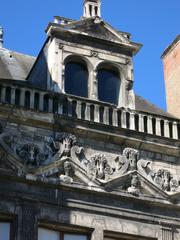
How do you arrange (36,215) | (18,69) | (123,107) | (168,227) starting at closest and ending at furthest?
(36,215), (168,227), (123,107), (18,69)

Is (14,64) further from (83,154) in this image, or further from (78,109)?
(83,154)

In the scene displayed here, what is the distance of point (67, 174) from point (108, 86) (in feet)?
8.83

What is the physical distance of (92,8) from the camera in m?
16.3

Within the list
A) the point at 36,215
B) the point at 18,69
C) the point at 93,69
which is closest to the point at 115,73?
the point at 93,69

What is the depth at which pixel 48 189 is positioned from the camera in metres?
12.9

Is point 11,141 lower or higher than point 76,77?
lower

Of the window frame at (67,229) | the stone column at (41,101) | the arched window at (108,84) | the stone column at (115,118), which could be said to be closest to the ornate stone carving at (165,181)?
the stone column at (115,118)

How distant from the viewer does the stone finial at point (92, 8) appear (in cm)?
1620

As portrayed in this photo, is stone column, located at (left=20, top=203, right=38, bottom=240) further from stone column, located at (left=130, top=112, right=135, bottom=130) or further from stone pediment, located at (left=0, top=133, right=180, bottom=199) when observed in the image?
stone column, located at (left=130, top=112, right=135, bottom=130)

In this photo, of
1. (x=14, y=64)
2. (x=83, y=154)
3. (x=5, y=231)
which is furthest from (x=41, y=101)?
(x=14, y=64)

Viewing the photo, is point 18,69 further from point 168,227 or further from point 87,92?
point 168,227

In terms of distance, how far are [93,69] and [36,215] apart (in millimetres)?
3724

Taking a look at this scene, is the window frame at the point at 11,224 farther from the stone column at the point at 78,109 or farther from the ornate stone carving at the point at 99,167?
the stone column at the point at 78,109

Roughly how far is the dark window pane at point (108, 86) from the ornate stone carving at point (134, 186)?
6.55ft
